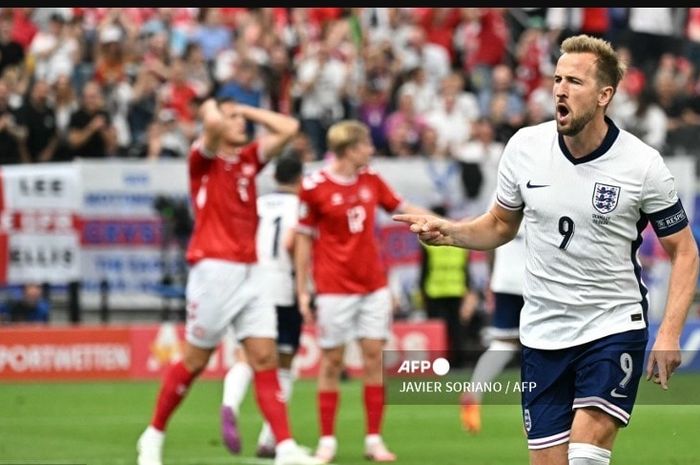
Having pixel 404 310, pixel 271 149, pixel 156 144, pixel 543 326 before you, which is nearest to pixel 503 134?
pixel 404 310

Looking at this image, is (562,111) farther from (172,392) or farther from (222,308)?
(172,392)

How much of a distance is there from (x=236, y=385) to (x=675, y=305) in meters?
6.27

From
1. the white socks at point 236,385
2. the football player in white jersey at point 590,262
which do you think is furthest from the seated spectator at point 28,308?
the football player in white jersey at point 590,262

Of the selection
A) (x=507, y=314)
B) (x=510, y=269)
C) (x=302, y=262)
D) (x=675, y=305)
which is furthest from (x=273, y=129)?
(x=675, y=305)

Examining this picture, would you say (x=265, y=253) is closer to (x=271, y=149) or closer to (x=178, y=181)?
(x=271, y=149)

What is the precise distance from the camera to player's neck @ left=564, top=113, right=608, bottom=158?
25.2ft

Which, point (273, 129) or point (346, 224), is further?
point (346, 224)

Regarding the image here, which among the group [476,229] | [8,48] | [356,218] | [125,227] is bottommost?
[125,227]

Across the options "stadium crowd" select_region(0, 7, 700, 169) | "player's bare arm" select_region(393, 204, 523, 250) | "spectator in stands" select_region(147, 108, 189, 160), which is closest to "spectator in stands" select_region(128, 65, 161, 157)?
"stadium crowd" select_region(0, 7, 700, 169)

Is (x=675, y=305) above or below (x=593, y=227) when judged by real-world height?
below

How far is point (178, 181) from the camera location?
20.5m

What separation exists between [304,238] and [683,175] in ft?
29.5

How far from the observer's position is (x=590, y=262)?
7664 mm

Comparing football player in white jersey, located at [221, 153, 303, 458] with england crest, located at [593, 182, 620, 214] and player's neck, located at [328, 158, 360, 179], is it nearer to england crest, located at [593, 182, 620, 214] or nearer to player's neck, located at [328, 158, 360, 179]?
player's neck, located at [328, 158, 360, 179]
